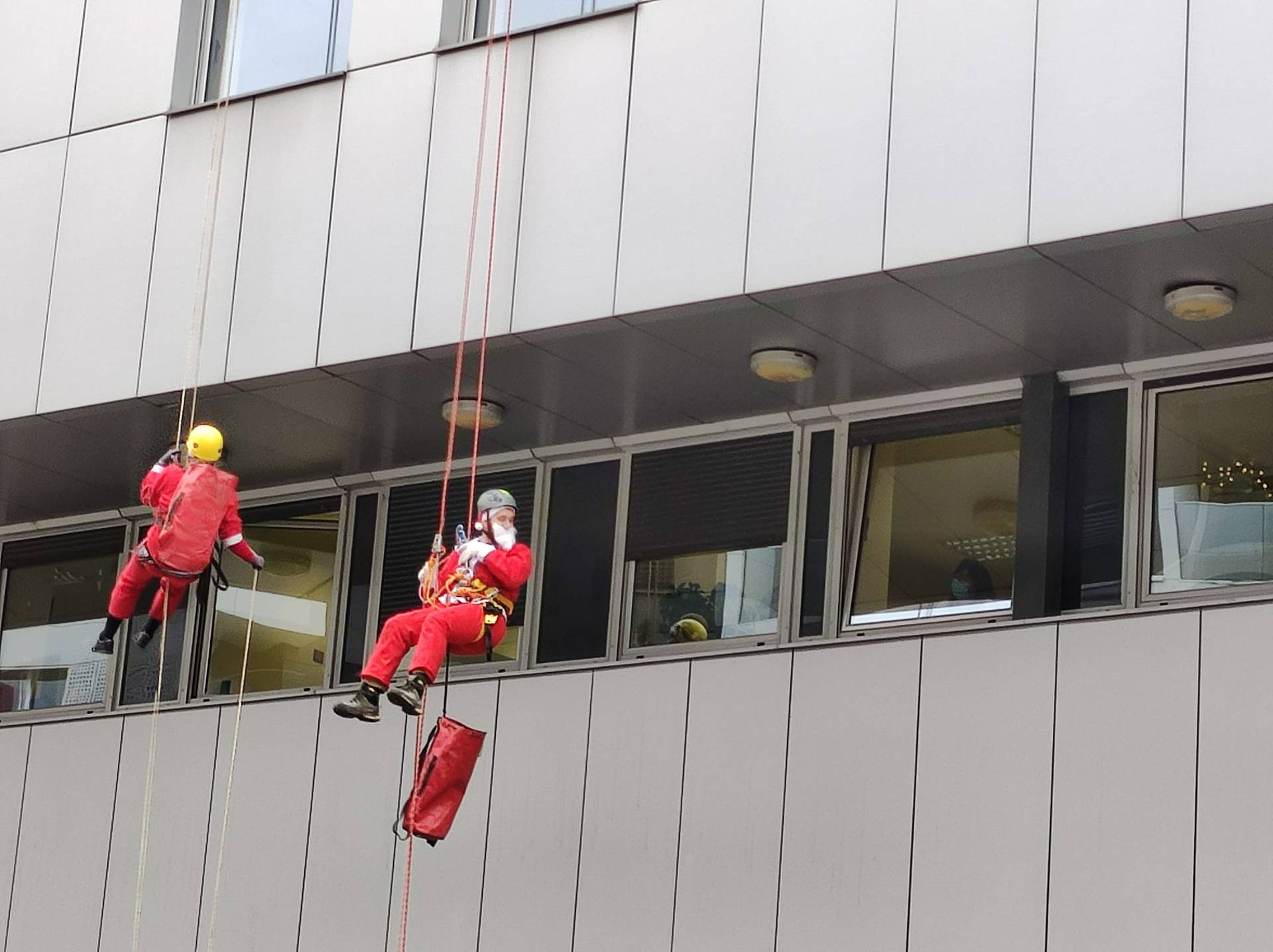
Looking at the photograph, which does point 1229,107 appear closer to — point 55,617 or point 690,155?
point 690,155

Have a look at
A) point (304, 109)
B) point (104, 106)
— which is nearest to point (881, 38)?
point (304, 109)

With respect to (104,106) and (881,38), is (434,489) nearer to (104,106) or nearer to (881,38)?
(104,106)

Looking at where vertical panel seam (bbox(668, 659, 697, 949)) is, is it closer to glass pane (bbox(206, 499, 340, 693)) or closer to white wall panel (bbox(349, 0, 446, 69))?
glass pane (bbox(206, 499, 340, 693))

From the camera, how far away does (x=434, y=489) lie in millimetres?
14781

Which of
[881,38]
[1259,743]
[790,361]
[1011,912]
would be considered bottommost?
[1011,912]

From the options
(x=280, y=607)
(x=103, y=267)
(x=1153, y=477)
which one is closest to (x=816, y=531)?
(x=1153, y=477)

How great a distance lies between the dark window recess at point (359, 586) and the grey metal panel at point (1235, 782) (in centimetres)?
588

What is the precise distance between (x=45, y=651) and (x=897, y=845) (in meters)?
7.47

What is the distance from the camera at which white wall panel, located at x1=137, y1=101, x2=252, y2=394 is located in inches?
539

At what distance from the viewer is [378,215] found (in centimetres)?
1316

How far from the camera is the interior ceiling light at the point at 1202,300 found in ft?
37.3

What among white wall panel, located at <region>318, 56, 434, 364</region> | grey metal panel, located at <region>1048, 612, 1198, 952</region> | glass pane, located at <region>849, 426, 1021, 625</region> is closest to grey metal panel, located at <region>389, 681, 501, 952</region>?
white wall panel, located at <region>318, 56, 434, 364</region>

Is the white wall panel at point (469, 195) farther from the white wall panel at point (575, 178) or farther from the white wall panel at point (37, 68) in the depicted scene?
the white wall panel at point (37, 68)

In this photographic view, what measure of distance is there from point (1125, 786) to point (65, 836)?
7.35 m
